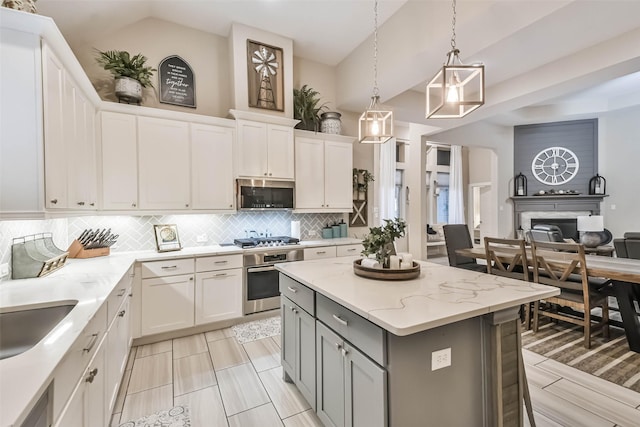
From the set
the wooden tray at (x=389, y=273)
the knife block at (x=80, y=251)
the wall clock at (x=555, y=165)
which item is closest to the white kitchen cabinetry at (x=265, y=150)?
the knife block at (x=80, y=251)

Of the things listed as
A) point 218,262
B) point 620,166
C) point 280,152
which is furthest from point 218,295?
point 620,166

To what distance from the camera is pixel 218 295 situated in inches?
127

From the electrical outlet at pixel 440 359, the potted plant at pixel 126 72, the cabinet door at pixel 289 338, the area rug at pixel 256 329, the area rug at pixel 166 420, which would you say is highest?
the potted plant at pixel 126 72

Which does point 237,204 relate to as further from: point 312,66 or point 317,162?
Answer: point 312,66

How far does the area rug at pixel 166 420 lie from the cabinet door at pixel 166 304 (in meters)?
1.12

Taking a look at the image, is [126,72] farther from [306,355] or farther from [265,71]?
[306,355]

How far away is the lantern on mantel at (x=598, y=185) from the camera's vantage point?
250 inches

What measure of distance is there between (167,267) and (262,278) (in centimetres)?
108

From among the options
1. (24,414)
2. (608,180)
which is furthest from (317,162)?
(608,180)

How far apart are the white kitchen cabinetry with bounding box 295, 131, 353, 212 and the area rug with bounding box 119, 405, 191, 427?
2629 mm

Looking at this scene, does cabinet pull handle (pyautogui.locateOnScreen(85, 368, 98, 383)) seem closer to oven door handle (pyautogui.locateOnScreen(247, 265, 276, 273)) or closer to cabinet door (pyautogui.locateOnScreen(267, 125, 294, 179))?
oven door handle (pyautogui.locateOnScreen(247, 265, 276, 273))

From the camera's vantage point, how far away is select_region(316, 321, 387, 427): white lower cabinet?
50.3 inches

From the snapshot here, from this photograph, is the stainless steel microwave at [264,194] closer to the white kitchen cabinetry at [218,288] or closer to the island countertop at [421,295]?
the white kitchen cabinetry at [218,288]

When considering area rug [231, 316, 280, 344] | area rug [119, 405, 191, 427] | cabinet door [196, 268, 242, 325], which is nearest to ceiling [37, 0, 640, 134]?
cabinet door [196, 268, 242, 325]
